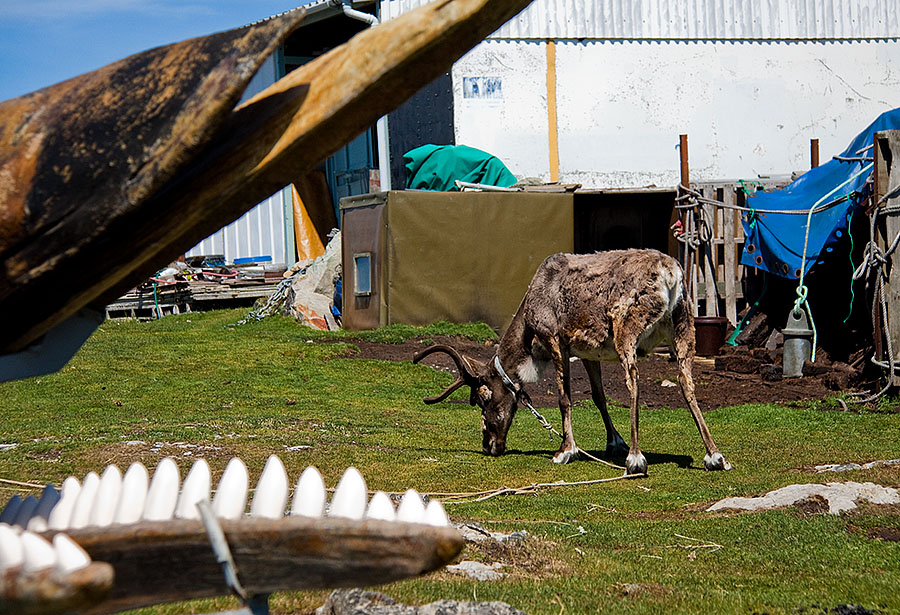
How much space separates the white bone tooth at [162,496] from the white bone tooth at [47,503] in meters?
0.19

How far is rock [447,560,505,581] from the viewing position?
542 cm

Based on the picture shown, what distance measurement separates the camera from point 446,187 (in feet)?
71.9

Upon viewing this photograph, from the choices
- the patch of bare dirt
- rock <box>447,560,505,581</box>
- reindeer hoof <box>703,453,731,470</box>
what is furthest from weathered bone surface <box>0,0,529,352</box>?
the patch of bare dirt

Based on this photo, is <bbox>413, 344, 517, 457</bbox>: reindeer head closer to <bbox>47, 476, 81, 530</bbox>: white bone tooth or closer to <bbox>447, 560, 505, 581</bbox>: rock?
<bbox>447, 560, 505, 581</bbox>: rock

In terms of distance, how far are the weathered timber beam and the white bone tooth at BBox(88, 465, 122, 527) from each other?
0.15ft

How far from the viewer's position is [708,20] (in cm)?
2442

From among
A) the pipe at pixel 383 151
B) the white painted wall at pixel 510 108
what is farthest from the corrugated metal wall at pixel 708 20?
the pipe at pixel 383 151

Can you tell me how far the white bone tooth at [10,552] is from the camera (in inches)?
59.1

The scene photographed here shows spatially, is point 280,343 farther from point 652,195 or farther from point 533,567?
point 533,567

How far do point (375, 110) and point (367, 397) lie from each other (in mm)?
12690

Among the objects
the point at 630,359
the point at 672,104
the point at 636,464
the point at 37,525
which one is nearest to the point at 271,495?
the point at 37,525

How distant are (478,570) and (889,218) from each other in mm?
9753

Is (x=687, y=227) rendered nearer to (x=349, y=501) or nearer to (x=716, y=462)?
(x=716, y=462)

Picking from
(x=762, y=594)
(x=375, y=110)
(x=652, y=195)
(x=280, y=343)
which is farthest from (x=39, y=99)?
(x=652, y=195)
